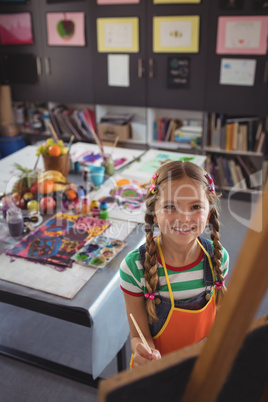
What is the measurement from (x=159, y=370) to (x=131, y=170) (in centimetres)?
235

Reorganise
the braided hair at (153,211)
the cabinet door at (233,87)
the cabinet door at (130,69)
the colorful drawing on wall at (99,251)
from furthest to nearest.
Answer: the cabinet door at (130,69), the cabinet door at (233,87), the colorful drawing on wall at (99,251), the braided hair at (153,211)

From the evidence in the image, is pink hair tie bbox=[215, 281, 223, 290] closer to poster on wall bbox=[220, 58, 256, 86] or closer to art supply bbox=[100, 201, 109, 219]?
art supply bbox=[100, 201, 109, 219]

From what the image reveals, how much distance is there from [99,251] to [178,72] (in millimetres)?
2482

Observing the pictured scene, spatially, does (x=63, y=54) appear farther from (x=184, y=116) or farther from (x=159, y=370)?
(x=159, y=370)

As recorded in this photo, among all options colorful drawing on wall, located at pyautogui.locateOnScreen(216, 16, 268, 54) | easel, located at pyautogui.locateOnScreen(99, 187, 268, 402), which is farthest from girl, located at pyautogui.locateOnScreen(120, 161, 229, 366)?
colorful drawing on wall, located at pyautogui.locateOnScreen(216, 16, 268, 54)

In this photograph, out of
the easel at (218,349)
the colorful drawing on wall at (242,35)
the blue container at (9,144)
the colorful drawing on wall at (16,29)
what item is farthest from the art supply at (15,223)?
the colorful drawing on wall at (16,29)

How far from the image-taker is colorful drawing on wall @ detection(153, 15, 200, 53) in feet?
11.3

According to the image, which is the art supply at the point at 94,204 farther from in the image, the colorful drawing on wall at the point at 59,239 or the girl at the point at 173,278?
the girl at the point at 173,278

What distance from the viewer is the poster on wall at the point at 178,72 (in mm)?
3621

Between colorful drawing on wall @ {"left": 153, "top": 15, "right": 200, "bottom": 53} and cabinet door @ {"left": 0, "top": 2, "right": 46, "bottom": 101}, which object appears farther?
cabinet door @ {"left": 0, "top": 2, "right": 46, "bottom": 101}

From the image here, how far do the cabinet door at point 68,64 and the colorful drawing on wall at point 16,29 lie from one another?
162mm

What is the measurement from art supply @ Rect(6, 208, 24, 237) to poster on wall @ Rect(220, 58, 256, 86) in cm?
245

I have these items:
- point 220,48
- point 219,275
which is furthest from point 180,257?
point 220,48

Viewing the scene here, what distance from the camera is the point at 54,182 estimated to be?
219 cm
